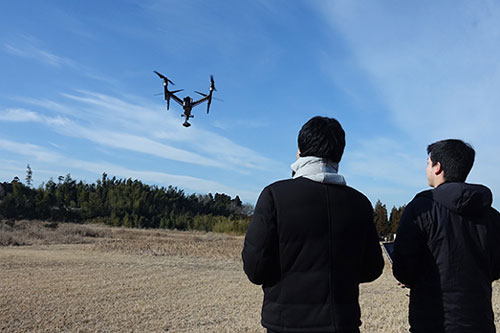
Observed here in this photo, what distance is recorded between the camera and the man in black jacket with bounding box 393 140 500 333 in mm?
2223

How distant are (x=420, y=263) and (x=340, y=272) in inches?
22.0

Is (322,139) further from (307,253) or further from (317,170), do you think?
(307,253)

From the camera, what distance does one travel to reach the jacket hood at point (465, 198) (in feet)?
7.36

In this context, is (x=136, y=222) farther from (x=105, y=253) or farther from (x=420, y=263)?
(x=420, y=263)

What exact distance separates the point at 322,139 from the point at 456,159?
33.1 inches

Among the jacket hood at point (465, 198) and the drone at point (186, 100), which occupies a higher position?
the drone at point (186, 100)

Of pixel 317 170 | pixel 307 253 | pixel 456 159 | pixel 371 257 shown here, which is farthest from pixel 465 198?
pixel 307 253

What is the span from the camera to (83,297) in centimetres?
760

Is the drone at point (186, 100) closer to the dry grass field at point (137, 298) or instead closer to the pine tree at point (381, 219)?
the dry grass field at point (137, 298)

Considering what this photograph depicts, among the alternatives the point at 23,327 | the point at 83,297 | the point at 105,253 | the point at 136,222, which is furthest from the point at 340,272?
the point at 136,222

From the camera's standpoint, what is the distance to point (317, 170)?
213cm

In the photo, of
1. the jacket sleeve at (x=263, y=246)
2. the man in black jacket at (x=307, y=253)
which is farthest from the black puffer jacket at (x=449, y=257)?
the jacket sleeve at (x=263, y=246)

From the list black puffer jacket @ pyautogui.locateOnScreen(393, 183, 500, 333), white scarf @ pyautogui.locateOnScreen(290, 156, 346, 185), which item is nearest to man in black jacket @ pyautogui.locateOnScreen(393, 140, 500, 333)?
black puffer jacket @ pyautogui.locateOnScreen(393, 183, 500, 333)

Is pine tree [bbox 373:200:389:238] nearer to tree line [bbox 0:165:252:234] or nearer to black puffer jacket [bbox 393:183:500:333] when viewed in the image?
tree line [bbox 0:165:252:234]
